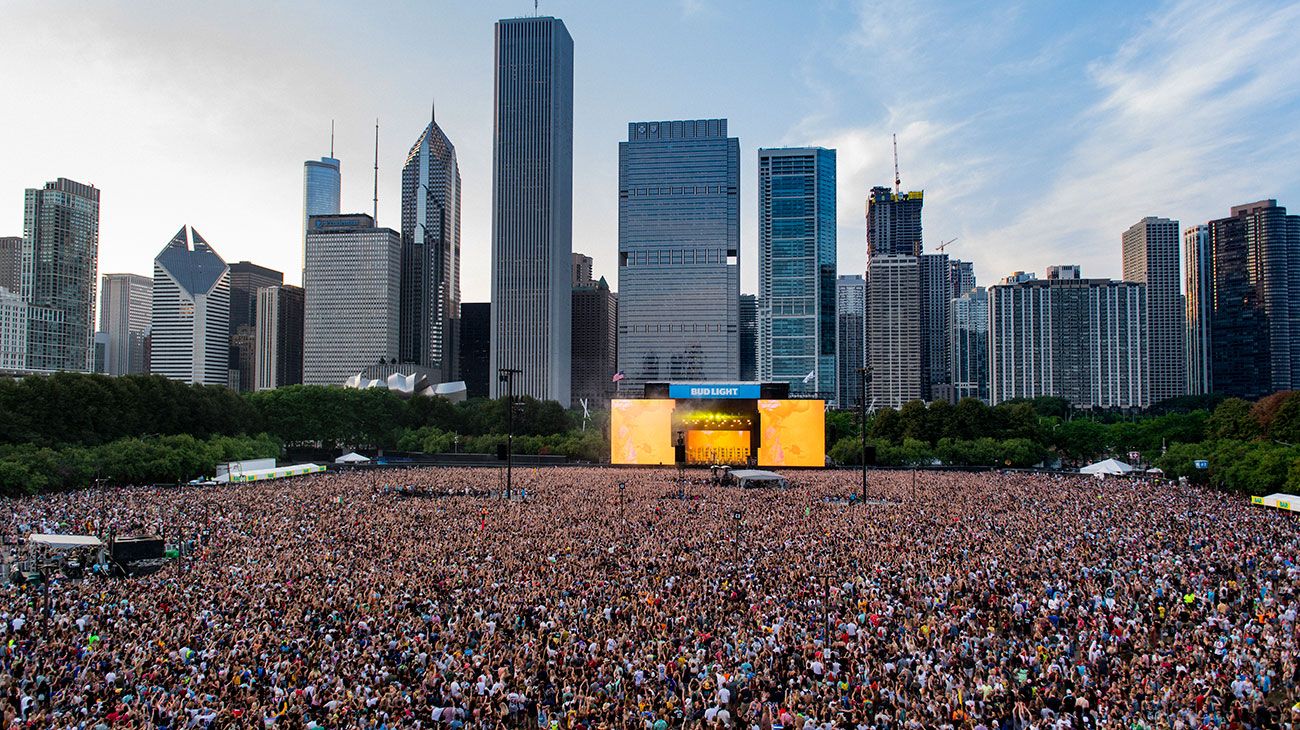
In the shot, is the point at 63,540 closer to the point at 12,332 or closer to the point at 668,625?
the point at 668,625

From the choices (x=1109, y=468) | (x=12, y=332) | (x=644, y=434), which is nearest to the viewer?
(x=1109, y=468)

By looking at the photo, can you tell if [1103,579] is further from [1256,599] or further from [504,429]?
[504,429]

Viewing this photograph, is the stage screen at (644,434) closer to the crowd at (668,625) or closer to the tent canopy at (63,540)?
the crowd at (668,625)

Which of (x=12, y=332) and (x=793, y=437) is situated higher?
(x=12, y=332)

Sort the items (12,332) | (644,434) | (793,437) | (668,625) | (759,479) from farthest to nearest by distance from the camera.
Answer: (12,332) → (644,434) → (793,437) → (759,479) → (668,625)

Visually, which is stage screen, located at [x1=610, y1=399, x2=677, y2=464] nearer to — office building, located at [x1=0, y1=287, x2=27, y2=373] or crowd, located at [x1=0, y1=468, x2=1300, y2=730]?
crowd, located at [x1=0, y1=468, x2=1300, y2=730]

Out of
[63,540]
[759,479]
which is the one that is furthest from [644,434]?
[63,540]

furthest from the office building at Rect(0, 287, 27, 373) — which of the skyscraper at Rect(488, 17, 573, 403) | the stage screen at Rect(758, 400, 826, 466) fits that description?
the stage screen at Rect(758, 400, 826, 466)
